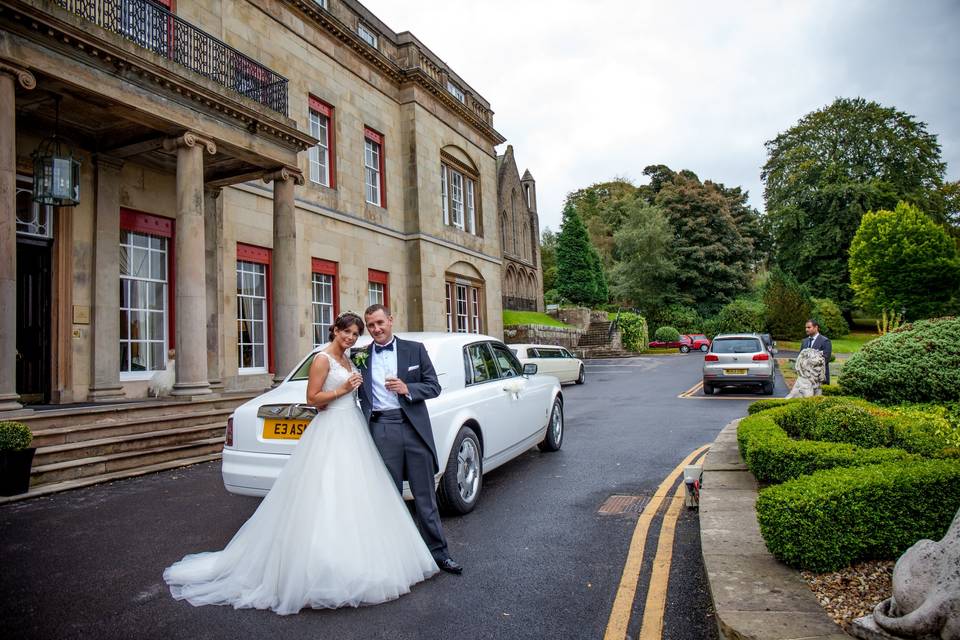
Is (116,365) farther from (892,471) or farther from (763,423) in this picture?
(892,471)

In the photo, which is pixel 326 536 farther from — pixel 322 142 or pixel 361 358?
pixel 322 142

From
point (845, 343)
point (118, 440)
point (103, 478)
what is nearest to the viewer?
point (103, 478)

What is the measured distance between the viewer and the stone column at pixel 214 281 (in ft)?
42.1

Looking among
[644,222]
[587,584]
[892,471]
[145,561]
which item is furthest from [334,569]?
[644,222]

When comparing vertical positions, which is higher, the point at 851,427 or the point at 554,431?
the point at 851,427

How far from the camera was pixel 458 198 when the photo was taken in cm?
2369

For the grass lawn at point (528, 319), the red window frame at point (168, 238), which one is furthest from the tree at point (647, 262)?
the red window frame at point (168, 238)

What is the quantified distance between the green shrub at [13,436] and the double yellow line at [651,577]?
21.3 ft

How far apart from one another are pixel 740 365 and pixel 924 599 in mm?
14341

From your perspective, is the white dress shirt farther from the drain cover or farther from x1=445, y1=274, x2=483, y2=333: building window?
x1=445, y1=274, x2=483, y2=333: building window

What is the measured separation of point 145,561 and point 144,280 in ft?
28.8

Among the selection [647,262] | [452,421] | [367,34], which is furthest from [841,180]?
[452,421]

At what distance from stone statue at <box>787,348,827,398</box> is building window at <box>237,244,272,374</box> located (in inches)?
455

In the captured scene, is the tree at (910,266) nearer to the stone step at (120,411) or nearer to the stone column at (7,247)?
the stone step at (120,411)
